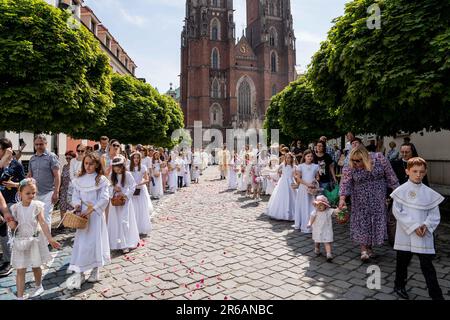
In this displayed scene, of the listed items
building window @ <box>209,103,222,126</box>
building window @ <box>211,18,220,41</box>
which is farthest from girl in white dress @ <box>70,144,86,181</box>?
building window @ <box>211,18,220,41</box>

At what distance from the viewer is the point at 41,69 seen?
7.80 meters

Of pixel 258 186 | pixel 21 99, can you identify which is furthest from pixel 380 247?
pixel 21 99

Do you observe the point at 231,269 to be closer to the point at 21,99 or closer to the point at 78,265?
the point at 78,265

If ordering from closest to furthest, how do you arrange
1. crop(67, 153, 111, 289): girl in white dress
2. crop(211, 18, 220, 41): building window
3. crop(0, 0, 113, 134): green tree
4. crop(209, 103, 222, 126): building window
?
crop(67, 153, 111, 289): girl in white dress → crop(0, 0, 113, 134): green tree → crop(209, 103, 222, 126): building window → crop(211, 18, 220, 41): building window

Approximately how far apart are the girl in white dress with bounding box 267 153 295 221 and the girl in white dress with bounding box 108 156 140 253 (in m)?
4.28

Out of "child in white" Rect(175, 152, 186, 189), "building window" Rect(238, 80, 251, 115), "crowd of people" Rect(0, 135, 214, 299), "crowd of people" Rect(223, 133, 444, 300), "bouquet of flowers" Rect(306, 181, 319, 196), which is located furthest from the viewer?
"building window" Rect(238, 80, 251, 115)

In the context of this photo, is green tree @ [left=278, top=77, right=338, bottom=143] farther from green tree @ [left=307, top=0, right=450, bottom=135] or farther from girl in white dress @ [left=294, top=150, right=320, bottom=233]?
girl in white dress @ [left=294, top=150, right=320, bottom=233]

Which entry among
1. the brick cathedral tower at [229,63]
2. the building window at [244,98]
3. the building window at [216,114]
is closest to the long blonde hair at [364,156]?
the brick cathedral tower at [229,63]

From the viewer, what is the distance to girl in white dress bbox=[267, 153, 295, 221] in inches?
344

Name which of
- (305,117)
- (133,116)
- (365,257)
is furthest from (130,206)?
(133,116)

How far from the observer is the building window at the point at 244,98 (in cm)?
6244

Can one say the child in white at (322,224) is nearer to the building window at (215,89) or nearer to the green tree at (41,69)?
the green tree at (41,69)

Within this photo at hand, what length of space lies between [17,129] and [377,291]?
9364 millimetres

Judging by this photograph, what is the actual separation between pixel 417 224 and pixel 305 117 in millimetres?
13545
